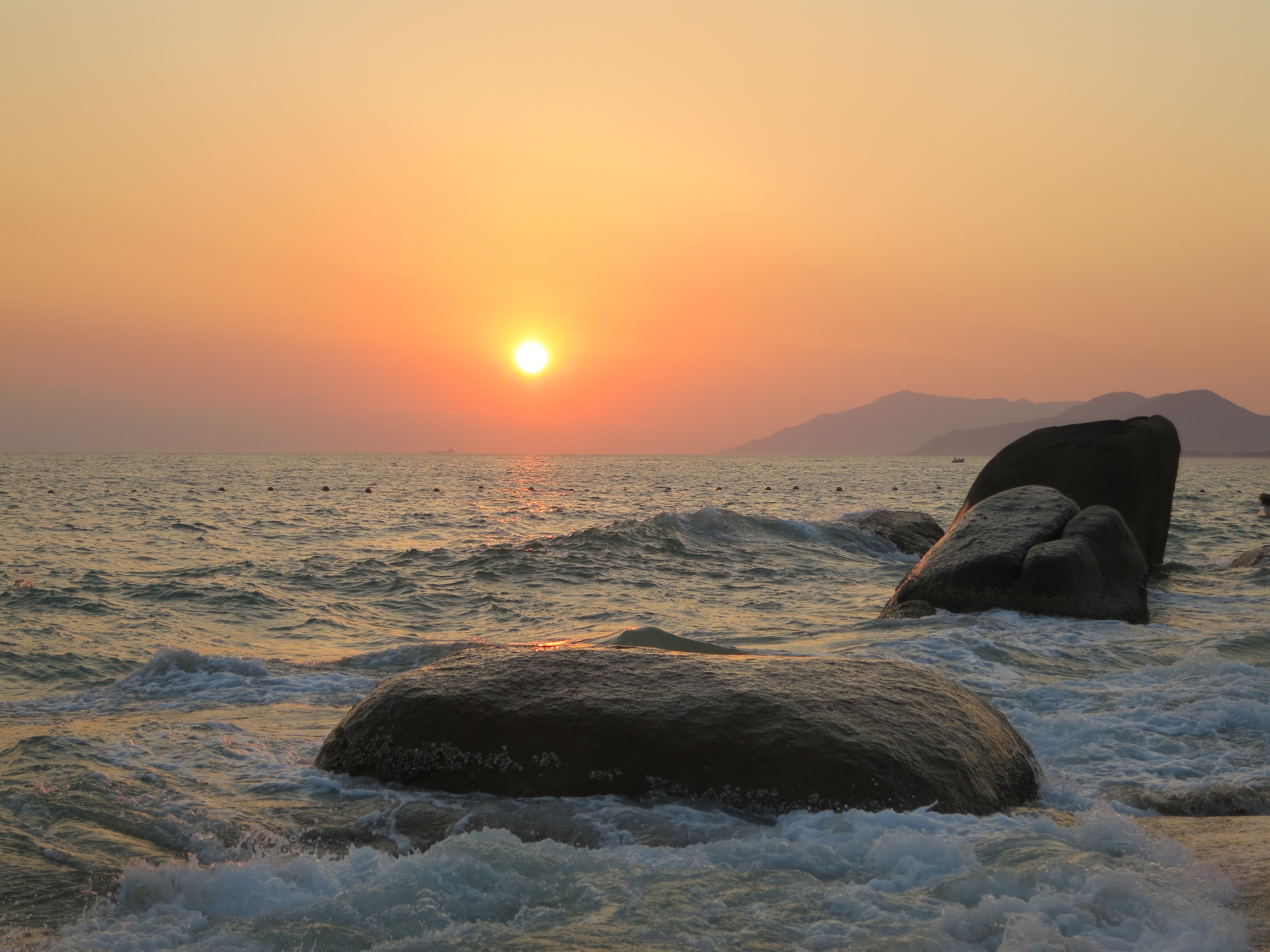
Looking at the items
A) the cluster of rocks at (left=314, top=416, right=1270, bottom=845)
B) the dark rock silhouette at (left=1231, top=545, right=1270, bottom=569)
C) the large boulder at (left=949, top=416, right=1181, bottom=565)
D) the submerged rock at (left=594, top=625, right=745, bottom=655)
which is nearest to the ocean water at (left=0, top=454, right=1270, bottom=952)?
the cluster of rocks at (left=314, top=416, right=1270, bottom=845)

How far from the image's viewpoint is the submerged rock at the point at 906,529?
80.2 ft

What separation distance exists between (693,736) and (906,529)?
2119 cm

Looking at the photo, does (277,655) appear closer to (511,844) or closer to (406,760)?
(406,760)

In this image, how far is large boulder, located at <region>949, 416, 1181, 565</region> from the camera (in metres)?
17.7

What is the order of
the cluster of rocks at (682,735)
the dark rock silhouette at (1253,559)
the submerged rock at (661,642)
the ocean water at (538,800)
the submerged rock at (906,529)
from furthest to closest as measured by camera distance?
1. the submerged rock at (906,529)
2. the dark rock silhouette at (1253,559)
3. the submerged rock at (661,642)
4. the cluster of rocks at (682,735)
5. the ocean water at (538,800)

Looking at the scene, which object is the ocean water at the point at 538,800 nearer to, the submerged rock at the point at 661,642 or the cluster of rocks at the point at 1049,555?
the cluster of rocks at the point at 1049,555

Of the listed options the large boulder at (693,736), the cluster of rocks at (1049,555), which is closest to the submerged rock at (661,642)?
the large boulder at (693,736)

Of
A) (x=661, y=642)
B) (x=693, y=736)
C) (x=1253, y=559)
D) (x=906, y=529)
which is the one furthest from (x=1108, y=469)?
(x=693, y=736)

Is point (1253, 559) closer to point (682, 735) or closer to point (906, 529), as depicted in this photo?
point (906, 529)

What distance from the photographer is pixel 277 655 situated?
11.3m

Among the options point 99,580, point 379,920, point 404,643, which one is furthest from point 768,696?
point 99,580

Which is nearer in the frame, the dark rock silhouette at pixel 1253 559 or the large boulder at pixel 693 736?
the large boulder at pixel 693 736

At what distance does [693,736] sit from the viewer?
5.53 meters

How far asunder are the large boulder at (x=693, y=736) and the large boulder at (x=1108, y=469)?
1240 cm
